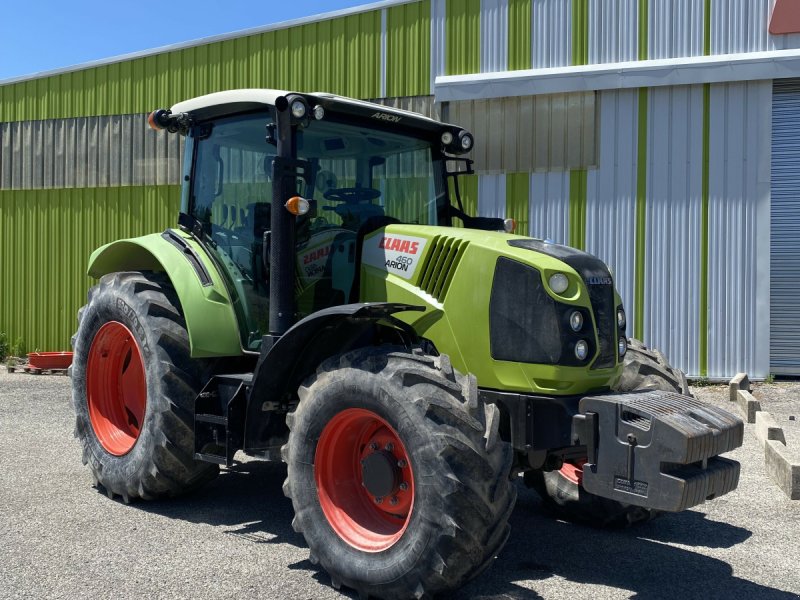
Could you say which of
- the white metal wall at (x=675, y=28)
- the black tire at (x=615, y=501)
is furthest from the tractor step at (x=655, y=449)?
the white metal wall at (x=675, y=28)

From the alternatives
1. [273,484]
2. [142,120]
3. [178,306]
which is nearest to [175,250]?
[178,306]

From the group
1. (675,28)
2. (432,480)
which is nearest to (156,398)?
(432,480)

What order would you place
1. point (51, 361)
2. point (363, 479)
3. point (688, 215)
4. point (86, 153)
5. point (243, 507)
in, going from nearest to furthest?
point (363, 479), point (243, 507), point (688, 215), point (51, 361), point (86, 153)

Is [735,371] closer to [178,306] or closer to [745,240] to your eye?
[745,240]

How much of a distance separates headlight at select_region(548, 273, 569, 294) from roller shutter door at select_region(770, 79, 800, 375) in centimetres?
902

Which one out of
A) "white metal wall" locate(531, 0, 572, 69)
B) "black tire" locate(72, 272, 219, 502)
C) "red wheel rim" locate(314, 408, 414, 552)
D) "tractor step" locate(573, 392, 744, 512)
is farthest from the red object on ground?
"tractor step" locate(573, 392, 744, 512)

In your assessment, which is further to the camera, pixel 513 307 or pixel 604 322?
pixel 604 322

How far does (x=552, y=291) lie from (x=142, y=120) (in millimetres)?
12010

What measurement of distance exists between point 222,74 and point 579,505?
1098cm

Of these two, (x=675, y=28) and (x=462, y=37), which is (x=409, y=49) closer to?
(x=462, y=37)

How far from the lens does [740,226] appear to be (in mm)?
12375

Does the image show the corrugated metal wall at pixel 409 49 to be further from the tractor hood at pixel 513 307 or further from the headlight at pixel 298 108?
the tractor hood at pixel 513 307

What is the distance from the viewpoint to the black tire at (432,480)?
13.4ft

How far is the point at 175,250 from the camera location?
245 inches
